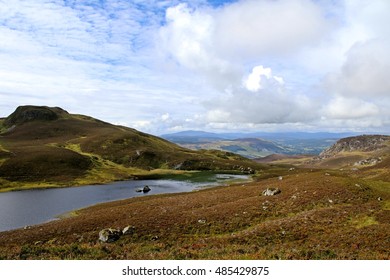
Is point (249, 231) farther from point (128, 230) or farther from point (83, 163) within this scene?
point (83, 163)

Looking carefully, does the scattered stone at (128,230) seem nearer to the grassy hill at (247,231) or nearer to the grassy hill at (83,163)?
the grassy hill at (247,231)

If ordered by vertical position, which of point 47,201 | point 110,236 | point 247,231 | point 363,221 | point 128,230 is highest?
point 363,221

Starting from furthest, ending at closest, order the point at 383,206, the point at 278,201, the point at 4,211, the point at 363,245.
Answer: the point at 4,211 → the point at 278,201 → the point at 383,206 → the point at 363,245

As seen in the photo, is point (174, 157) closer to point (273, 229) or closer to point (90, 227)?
point (90, 227)

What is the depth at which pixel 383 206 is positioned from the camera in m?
36.4

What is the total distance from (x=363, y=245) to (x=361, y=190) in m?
24.3

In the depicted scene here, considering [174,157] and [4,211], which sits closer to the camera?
[4,211]

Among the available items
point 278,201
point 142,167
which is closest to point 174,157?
point 142,167

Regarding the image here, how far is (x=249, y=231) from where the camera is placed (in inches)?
1200

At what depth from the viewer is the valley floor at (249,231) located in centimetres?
2022

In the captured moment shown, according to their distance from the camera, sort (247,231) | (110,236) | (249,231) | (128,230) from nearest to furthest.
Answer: (249,231)
(247,231)
(110,236)
(128,230)

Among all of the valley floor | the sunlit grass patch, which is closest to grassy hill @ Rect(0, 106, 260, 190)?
the valley floor

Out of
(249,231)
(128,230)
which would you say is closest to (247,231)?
(249,231)

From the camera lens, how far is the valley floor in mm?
20219
